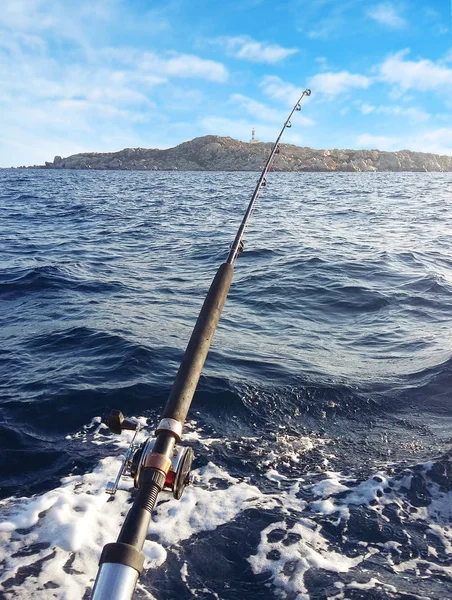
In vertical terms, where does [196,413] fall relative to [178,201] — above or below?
below

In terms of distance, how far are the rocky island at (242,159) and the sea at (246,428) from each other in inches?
3810

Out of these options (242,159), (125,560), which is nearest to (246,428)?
(125,560)

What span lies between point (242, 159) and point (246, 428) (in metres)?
117

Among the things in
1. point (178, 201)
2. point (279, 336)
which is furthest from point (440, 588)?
point (178, 201)

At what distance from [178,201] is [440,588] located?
2784 centimetres

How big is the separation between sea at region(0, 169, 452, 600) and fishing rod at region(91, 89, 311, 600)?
3.42 feet

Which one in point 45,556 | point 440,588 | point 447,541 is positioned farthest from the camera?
point 447,541

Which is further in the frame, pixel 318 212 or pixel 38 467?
pixel 318 212

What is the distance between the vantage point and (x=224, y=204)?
27.0 metres

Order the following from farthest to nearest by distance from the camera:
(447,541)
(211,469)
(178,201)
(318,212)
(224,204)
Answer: (178,201), (224,204), (318,212), (211,469), (447,541)

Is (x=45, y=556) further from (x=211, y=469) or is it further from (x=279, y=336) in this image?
(x=279, y=336)

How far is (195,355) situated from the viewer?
266 cm

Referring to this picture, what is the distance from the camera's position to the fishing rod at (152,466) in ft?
5.17

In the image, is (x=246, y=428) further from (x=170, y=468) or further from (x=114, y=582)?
(x=114, y=582)
